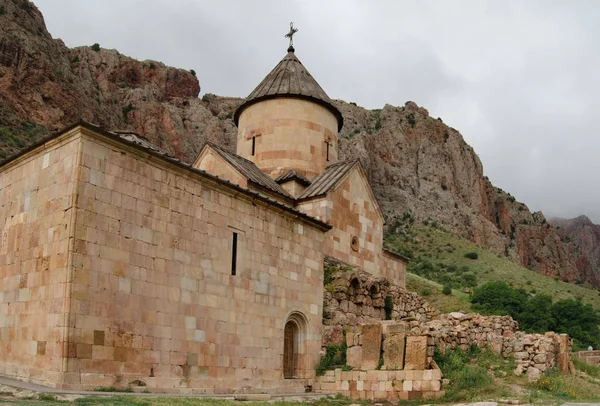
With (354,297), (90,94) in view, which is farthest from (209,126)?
(354,297)

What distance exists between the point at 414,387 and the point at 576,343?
25.1 metres

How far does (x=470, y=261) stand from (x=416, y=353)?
43044 millimetres

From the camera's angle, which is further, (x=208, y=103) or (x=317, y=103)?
(x=208, y=103)

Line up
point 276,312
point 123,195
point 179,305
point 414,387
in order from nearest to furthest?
1. point 123,195
2. point 179,305
3. point 414,387
4. point 276,312

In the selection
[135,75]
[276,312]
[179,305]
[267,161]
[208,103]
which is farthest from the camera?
[208,103]

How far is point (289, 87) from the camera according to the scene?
17.7m

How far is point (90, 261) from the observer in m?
8.95

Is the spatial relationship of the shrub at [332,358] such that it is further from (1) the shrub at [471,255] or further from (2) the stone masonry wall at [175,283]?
(1) the shrub at [471,255]

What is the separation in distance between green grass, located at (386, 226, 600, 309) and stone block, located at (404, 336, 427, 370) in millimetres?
36033

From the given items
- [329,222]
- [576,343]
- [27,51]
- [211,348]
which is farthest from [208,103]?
[211,348]

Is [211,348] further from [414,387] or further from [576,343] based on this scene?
[576,343]

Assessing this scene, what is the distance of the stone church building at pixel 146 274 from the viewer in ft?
29.1

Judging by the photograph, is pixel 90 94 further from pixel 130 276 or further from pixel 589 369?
pixel 589 369

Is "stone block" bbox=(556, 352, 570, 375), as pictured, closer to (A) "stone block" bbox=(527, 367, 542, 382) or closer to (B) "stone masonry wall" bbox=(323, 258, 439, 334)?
(A) "stone block" bbox=(527, 367, 542, 382)
